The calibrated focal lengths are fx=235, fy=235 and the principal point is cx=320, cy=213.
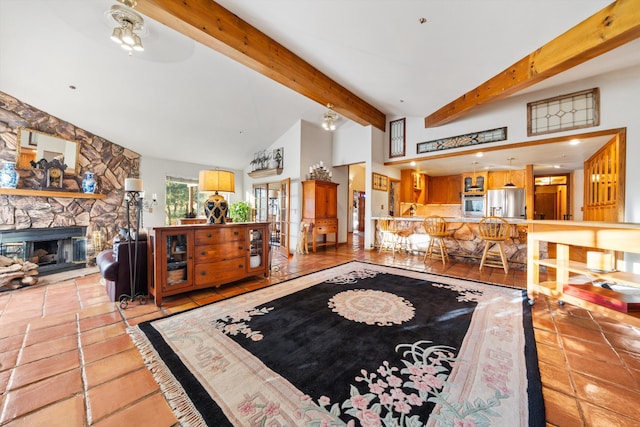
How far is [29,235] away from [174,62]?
3577mm

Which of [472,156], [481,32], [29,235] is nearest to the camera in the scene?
[481,32]

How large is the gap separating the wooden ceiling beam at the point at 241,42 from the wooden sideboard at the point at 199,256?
210cm

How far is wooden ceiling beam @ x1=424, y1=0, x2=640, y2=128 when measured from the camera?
80.2 inches

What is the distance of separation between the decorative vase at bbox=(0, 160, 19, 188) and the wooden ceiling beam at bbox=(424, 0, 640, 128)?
24.6 ft

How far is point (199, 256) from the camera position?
104 inches

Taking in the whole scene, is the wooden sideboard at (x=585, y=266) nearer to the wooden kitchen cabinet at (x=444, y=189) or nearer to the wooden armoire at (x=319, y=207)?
the wooden armoire at (x=319, y=207)

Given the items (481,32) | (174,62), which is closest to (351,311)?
(481,32)

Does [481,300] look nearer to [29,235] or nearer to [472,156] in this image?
[472,156]

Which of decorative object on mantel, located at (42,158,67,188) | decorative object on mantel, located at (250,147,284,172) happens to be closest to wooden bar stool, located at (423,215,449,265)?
decorative object on mantel, located at (250,147,284,172)

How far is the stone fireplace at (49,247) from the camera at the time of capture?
11.9ft

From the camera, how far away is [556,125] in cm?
398

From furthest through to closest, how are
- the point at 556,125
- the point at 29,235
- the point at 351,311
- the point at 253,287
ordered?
the point at 556,125, the point at 29,235, the point at 253,287, the point at 351,311

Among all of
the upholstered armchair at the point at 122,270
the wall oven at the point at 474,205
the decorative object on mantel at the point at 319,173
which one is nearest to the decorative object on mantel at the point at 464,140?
the decorative object on mantel at the point at 319,173

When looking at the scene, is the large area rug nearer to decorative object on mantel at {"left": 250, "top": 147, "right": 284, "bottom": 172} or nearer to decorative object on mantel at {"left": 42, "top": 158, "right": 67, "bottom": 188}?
decorative object on mantel at {"left": 42, "top": 158, "right": 67, "bottom": 188}
